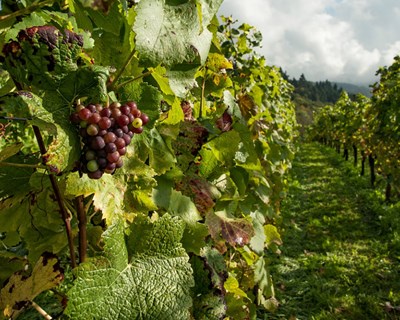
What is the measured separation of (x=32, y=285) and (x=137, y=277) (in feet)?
1.09

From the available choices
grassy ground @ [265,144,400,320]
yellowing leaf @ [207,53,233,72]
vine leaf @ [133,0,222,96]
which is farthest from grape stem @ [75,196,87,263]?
grassy ground @ [265,144,400,320]

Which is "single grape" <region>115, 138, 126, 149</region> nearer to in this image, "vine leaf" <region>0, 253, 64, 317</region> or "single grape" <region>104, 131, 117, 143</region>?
"single grape" <region>104, 131, 117, 143</region>

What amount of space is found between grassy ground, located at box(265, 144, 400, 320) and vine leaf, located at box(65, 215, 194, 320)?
358cm

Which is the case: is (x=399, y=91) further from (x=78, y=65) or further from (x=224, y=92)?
(x=78, y=65)

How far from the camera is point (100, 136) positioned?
31.2 inches

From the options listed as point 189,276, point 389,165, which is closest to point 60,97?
point 189,276

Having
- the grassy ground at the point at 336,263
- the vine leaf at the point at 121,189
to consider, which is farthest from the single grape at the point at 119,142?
the grassy ground at the point at 336,263

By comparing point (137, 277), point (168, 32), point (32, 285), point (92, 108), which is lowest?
point (32, 285)

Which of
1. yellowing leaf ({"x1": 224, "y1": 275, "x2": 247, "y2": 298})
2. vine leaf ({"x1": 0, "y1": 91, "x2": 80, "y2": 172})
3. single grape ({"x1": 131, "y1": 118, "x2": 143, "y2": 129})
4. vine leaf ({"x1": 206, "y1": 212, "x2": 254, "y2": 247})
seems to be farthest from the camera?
yellowing leaf ({"x1": 224, "y1": 275, "x2": 247, "y2": 298})

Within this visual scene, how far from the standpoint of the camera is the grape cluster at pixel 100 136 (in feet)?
2.58

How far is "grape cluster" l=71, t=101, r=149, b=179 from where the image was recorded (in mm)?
787

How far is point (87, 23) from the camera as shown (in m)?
1.06

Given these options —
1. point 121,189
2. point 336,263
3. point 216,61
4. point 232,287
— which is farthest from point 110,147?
point 336,263

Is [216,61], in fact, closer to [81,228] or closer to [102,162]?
[81,228]
